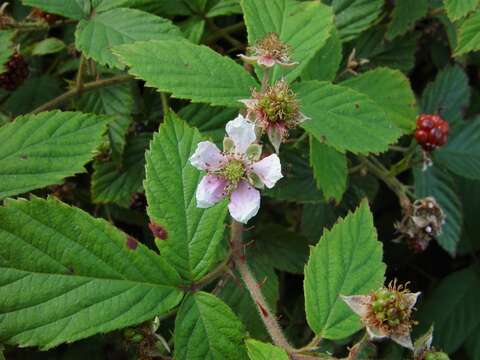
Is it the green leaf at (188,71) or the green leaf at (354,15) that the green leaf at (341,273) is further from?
the green leaf at (354,15)

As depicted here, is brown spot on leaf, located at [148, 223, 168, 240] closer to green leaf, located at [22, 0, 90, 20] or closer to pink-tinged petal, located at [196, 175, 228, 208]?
pink-tinged petal, located at [196, 175, 228, 208]

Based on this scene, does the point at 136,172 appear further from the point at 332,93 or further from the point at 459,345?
the point at 459,345

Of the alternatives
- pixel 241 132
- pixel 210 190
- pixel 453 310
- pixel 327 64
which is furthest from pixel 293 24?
pixel 453 310

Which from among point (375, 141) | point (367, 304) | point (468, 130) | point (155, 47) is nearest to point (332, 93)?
point (375, 141)

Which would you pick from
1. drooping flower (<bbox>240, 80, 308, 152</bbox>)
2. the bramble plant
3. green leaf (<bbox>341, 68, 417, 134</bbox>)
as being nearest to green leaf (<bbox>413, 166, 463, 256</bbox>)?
the bramble plant

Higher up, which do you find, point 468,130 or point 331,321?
point 468,130

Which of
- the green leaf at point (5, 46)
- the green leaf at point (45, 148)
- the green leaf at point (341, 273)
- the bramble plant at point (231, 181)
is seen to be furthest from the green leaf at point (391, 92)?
the green leaf at point (5, 46)

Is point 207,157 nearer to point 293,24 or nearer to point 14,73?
point 293,24

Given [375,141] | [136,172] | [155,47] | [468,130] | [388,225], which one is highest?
[155,47]
